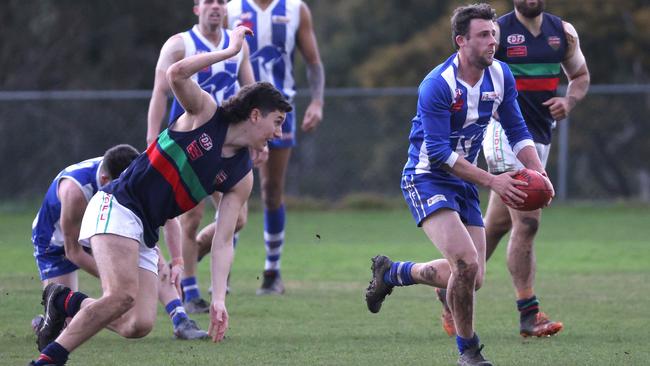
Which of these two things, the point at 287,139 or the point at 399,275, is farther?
the point at 287,139

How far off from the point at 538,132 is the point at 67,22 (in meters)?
18.9

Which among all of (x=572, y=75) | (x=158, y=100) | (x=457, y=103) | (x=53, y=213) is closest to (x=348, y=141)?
(x=572, y=75)

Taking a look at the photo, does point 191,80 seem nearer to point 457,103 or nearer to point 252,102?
point 252,102

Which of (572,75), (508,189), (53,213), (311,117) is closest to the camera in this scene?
(508,189)

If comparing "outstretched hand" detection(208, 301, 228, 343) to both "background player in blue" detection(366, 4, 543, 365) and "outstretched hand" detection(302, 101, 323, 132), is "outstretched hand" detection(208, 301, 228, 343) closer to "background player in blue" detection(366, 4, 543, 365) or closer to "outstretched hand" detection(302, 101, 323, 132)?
"background player in blue" detection(366, 4, 543, 365)

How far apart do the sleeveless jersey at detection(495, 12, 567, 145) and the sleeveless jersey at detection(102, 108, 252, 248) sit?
2706mm

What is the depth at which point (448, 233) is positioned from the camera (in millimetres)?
6531

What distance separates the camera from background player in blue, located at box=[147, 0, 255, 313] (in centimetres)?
873

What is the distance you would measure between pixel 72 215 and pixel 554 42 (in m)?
3.59

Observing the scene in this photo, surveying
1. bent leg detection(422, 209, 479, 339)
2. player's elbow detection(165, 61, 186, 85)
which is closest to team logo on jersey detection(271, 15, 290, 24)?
player's elbow detection(165, 61, 186, 85)

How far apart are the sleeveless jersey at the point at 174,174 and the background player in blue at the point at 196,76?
2157mm

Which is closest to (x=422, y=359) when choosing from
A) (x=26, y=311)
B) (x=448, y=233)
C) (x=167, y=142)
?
(x=448, y=233)

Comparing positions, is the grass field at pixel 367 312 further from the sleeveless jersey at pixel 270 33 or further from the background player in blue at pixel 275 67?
the sleeveless jersey at pixel 270 33

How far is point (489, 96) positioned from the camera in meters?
6.74
